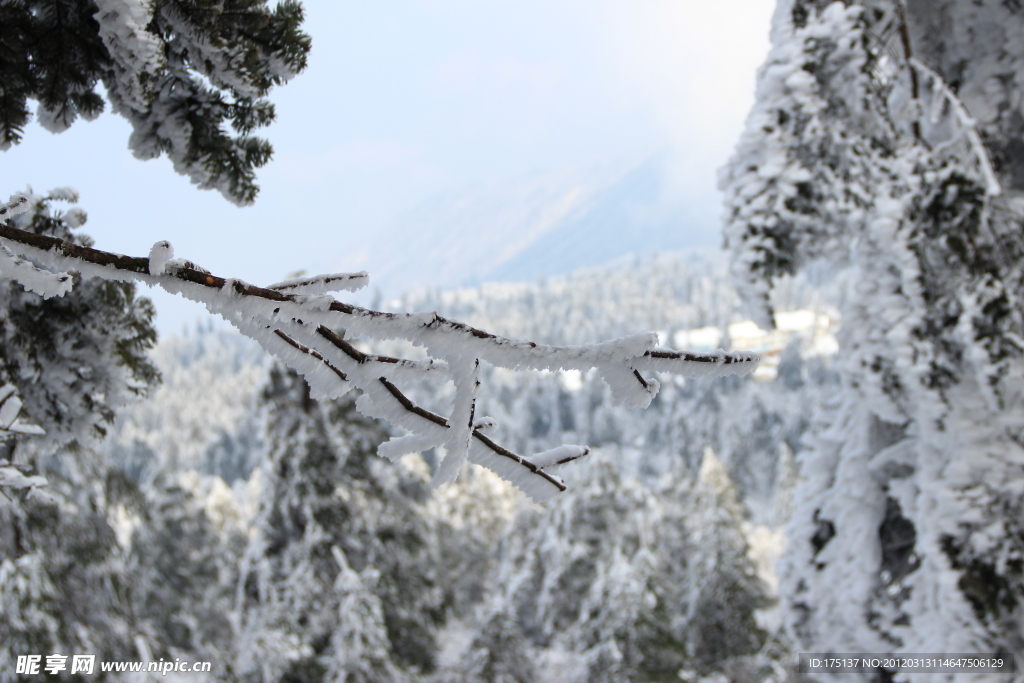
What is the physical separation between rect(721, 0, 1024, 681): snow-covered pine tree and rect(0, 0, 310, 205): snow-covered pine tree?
304 centimetres

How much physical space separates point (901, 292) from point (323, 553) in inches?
349

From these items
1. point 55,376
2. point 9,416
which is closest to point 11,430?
point 9,416

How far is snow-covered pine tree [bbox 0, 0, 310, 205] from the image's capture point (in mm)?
2148

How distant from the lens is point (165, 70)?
237 cm

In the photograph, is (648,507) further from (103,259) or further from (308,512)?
(103,259)

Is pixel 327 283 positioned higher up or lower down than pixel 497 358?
higher up

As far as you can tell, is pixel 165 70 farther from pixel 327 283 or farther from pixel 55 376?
pixel 327 283

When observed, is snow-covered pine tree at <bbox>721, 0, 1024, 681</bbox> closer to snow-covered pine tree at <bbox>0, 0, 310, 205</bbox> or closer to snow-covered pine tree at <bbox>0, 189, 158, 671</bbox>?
snow-covered pine tree at <bbox>0, 0, 310, 205</bbox>

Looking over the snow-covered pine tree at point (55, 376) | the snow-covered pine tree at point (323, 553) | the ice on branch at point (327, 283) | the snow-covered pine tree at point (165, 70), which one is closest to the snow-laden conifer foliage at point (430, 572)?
the snow-covered pine tree at point (323, 553)

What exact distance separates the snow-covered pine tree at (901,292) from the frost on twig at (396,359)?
354 cm

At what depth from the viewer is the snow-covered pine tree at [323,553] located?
9.39 m

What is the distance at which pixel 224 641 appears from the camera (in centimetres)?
2292

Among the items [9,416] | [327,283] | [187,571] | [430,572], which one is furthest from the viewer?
[187,571]

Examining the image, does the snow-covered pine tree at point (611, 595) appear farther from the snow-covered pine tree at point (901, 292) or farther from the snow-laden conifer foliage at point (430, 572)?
the snow-covered pine tree at point (901, 292)
